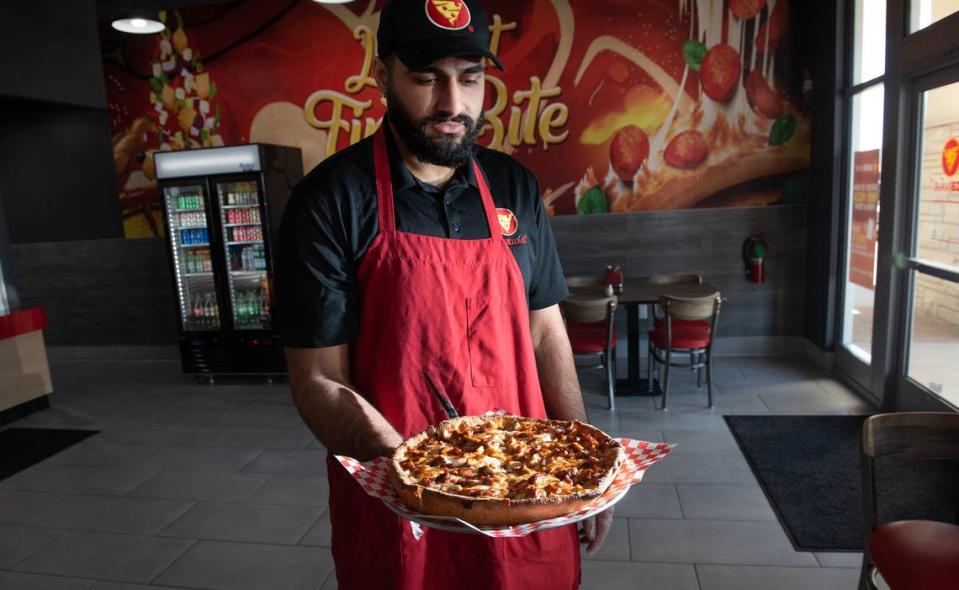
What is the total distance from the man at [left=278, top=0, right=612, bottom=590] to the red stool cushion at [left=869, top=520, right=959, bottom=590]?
1024mm

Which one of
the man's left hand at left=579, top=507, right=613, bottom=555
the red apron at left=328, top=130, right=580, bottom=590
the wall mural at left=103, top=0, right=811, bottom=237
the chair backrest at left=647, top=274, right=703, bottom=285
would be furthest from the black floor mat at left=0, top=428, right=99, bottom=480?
the chair backrest at left=647, top=274, right=703, bottom=285

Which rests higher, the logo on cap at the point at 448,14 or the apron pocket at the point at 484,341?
the logo on cap at the point at 448,14

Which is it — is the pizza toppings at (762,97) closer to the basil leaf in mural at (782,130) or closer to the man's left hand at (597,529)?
the basil leaf in mural at (782,130)

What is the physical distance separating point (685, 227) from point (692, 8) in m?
1.98

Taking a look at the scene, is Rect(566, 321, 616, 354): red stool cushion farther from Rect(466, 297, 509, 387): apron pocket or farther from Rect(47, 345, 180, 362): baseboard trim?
Rect(47, 345, 180, 362): baseboard trim

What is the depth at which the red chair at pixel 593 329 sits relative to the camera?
481 cm

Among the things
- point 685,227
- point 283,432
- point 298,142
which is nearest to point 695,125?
point 685,227

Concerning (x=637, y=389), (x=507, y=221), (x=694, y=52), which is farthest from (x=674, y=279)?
(x=507, y=221)

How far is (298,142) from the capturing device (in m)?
6.67

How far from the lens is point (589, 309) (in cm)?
481

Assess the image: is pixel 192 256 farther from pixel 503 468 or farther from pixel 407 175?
pixel 503 468

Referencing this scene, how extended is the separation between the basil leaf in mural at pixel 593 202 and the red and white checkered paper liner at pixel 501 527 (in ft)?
16.7

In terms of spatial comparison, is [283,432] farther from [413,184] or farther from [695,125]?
[695,125]

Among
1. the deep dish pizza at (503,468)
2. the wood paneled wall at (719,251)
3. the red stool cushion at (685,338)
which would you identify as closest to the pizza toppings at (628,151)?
the wood paneled wall at (719,251)
